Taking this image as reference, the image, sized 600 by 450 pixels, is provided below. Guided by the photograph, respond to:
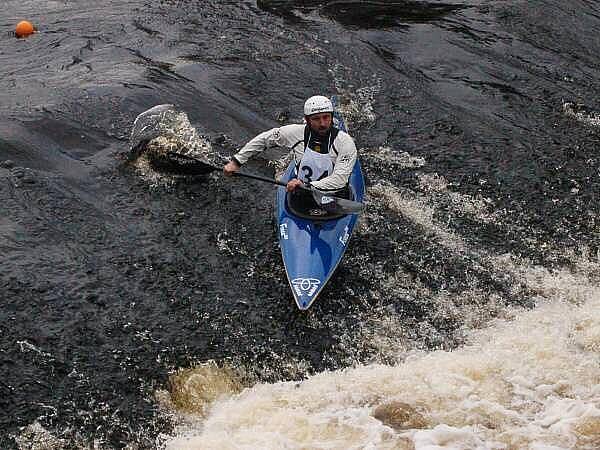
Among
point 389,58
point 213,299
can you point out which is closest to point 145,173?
point 213,299

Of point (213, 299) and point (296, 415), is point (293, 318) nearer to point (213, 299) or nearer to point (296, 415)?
point (213, 299)

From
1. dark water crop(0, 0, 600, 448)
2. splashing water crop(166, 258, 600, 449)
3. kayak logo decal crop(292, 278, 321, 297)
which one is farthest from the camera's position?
kayak logo decal crop(292, 278, 321, 297)

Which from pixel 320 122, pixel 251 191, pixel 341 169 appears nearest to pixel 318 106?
pixel 320 122

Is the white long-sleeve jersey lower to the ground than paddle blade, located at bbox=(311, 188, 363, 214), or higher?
higher

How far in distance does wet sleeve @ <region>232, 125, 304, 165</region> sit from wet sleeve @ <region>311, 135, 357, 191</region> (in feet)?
1.57

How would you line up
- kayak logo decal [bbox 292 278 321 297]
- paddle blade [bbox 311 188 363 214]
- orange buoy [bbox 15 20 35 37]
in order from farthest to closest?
orange buoy [bbox 15 20 35 37] → paddle blade [bbox 311 188 363 214] → kayak logo decal [bbox 292 278 321 297]

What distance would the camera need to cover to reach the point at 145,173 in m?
8.32

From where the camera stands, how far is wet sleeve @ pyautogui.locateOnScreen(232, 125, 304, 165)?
283 inches

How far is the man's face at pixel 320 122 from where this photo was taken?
676 centimetres

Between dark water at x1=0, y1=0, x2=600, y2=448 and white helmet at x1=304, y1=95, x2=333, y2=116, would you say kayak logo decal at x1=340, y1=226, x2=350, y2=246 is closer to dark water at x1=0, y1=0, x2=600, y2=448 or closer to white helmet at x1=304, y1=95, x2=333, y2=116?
dark water at x1=0, y1=0, x2=600, y2=448

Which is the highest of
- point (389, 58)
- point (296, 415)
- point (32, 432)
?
point (389, 58)

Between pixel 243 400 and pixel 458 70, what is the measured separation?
7.54 metres

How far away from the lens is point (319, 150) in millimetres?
7031

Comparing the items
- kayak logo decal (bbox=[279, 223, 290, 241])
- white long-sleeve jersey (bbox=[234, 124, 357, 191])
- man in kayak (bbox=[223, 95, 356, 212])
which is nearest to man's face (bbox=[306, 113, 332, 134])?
man in kayak (bbox=[223, 95, 356, 212])
